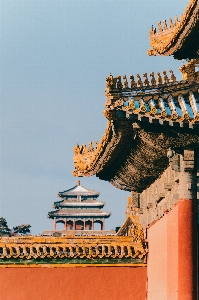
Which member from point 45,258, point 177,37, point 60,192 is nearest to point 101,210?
point 60,192

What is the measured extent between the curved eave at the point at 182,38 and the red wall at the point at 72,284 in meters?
6.07

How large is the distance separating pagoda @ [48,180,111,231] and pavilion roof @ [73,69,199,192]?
6904cm

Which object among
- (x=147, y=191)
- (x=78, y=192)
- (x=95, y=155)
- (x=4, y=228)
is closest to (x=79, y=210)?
(x=78, y=192)

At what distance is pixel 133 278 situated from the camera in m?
27.4

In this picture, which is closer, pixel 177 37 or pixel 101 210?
pixel 177 37

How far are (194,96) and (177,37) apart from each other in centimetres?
161

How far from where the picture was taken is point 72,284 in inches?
1077

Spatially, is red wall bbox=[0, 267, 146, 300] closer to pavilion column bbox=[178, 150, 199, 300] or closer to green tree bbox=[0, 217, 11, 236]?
pavilion column bbox=[178, 150, 199, 300]

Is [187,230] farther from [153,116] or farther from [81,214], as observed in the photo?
[81,214]

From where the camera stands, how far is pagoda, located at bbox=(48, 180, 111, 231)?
92.8 metres

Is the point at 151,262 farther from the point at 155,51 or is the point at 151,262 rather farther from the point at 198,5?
the point at 198,5

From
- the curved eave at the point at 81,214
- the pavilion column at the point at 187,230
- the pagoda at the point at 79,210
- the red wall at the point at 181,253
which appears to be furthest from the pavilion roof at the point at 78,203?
the pavilion column at the point at 187,230

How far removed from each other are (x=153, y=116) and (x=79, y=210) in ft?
242

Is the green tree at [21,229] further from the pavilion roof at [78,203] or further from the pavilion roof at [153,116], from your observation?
the pavilion roof at [153,116]
